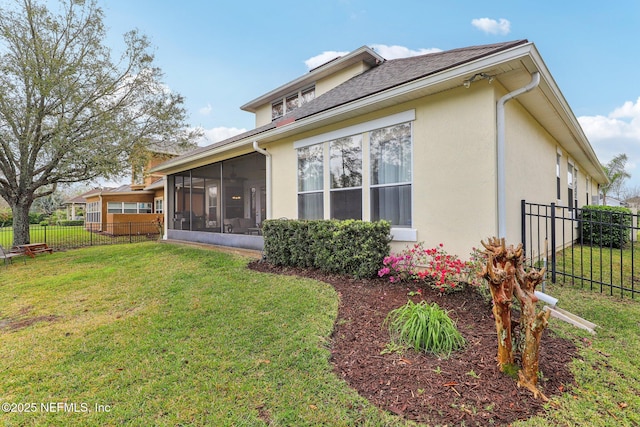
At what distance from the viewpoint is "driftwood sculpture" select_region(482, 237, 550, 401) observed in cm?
238

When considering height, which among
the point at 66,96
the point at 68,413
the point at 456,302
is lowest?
the point at 68,413

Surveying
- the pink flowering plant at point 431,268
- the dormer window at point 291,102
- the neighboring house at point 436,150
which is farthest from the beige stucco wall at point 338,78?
the pink flowering plant at point 431,268

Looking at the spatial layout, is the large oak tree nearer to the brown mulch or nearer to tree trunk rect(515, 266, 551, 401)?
the brown mulch

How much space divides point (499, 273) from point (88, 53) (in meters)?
15.4

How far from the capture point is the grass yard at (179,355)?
2.34 m

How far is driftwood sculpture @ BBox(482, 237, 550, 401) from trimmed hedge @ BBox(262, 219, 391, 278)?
2765 millimetres

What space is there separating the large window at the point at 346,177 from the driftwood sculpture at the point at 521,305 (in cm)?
396

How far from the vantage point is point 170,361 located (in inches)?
122

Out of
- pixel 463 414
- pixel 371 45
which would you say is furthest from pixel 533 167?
pixel 371 45

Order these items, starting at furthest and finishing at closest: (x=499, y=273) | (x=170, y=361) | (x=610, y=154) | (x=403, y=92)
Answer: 1. (x=610, y=154)
2. (x=403, y=92)
3. (x=170, y=361)
4. (x=499, y=273)

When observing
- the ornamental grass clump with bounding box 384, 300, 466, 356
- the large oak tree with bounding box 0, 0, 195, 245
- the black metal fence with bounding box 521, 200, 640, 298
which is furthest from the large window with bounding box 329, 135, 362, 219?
the large oak tree with bounding box 0, 0, 195, 245

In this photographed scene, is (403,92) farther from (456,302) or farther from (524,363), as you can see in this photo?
(524,363)

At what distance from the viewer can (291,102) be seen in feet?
40.5

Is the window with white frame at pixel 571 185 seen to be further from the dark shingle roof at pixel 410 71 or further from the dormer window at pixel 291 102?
the dormer window at pixel 291 102
